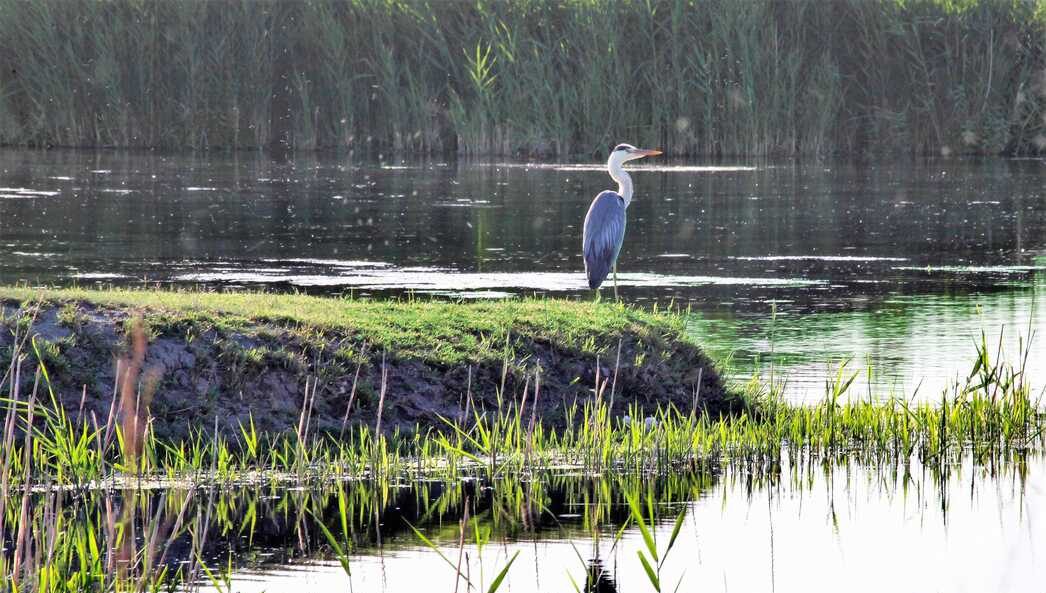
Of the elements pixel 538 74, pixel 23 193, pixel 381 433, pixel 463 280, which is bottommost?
pixel 381 433

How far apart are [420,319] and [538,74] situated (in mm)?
24485

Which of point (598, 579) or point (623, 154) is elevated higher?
point (623, 154)

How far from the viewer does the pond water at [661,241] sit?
1439cm

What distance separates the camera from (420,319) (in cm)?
1105

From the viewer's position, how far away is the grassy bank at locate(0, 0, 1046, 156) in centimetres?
3459

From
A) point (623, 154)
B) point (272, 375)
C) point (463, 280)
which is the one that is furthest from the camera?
point (463, 280)

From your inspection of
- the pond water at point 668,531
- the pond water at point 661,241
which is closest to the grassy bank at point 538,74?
the pond water at point 661,241

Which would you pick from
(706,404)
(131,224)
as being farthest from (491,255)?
(706,404)

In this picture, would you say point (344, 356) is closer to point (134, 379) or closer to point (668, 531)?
point (134, 379)

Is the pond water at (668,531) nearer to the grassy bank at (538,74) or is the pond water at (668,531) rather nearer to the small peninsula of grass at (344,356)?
the small peninsula of grass at (344,356)

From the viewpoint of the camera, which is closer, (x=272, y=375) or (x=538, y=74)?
(x=272, y=375)

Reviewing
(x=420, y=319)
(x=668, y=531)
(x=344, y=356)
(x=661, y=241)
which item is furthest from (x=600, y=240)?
(x=661, y=241)

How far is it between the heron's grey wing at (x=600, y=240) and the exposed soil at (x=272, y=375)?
2.97 metres

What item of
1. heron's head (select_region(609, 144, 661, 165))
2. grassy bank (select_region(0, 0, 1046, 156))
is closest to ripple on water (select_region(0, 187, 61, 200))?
grassy bank (select_region(0, 0, 1046, 156))
